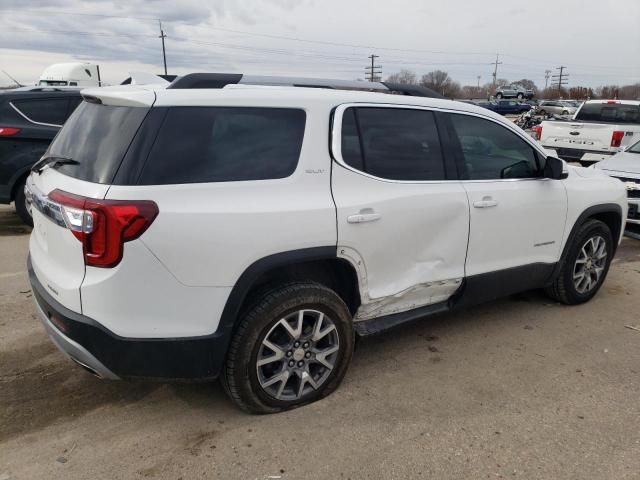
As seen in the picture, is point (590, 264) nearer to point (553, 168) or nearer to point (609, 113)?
point (553, 168)

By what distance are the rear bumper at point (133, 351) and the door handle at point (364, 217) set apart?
0.91 meters

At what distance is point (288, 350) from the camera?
9.64 feet

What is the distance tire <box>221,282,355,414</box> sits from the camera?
2764 millimetres

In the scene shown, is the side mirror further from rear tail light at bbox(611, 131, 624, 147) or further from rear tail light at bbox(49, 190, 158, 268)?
rear tail light at bbox(611, 131, 624, 147)

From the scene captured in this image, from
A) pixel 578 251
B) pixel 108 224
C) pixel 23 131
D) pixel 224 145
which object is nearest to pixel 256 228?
pixel 224 145

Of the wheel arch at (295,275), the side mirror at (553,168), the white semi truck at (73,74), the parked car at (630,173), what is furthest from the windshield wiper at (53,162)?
the white semi truck at (73,74)

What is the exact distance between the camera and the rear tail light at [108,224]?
7.74 ft

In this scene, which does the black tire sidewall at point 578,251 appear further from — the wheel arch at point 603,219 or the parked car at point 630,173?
the parked car at point 630,173

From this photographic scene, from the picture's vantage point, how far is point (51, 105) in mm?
7039

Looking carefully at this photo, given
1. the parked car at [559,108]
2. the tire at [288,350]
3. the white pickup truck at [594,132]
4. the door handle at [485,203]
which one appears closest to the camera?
the tire at [288,350]

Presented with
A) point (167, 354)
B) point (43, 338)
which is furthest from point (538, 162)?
point (43, 338)

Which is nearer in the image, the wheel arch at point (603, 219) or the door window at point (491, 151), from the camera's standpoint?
the door window at point (491, 151)

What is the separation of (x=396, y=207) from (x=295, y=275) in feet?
2.43

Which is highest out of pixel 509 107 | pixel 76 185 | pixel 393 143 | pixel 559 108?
pixel 393 143
